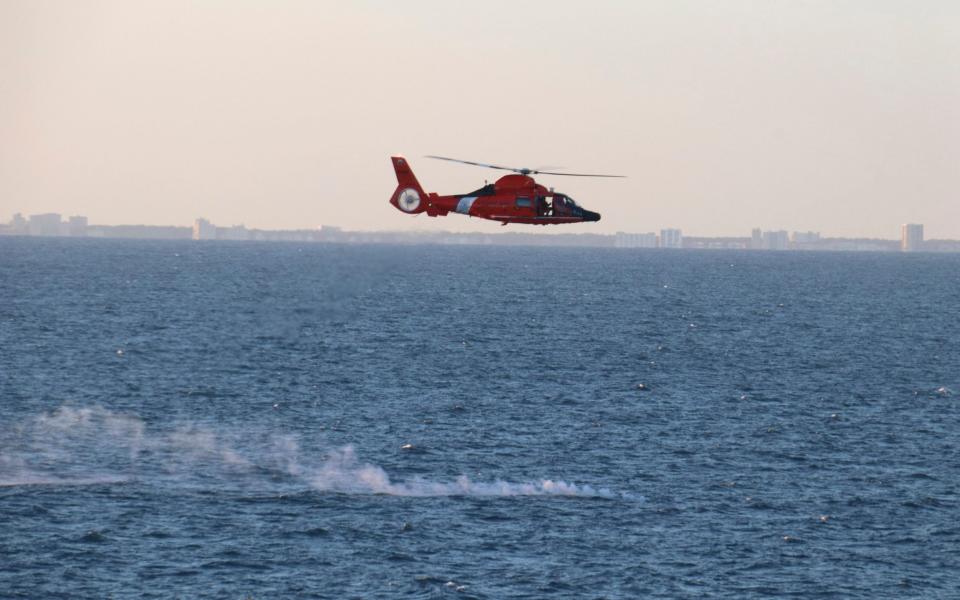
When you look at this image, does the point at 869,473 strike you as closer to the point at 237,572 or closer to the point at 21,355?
the point at 237,572

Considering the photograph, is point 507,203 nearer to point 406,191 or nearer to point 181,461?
point 406,191

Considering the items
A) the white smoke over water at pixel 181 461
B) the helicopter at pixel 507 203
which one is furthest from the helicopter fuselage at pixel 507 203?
the white smoke over water at pixel 181 461

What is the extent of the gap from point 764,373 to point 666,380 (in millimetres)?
16342

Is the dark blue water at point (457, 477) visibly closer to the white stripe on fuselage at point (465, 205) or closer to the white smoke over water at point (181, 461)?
the white smoke over water at point (181, 461)

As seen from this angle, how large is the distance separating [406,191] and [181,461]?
45.1 metres

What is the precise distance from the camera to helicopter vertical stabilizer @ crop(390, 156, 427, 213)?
223 feet

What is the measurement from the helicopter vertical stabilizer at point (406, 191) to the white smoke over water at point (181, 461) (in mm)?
31541

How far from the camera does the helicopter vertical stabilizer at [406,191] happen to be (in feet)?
223

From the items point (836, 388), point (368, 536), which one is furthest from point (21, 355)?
point (836, 388)

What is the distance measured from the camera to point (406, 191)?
224 feet

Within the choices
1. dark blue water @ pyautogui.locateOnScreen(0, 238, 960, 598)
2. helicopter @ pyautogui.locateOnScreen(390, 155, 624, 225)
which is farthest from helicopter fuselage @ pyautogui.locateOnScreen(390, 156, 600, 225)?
dark blue water @ pyautogui.locateOnScreen(0, 238, 960, 598)

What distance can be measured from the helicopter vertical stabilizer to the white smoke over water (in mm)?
31541

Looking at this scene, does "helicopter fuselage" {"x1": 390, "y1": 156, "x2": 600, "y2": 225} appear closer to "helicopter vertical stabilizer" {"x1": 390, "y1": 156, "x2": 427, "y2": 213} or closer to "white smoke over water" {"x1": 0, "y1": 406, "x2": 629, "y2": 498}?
"helicopter vertical stabilizer" {"x1": 390, "y1": 156, "x2": 427, "y2": 213}

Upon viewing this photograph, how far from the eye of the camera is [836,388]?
488 feet
